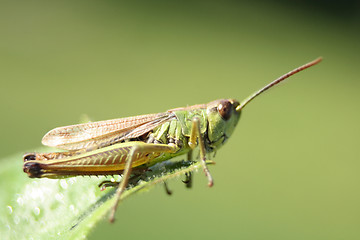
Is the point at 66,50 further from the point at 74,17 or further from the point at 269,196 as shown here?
the point at 269,196

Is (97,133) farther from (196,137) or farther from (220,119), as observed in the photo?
(220,119)

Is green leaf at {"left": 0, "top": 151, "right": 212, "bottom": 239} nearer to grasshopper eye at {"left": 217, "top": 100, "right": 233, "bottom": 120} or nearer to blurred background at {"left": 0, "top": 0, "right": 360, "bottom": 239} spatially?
blurred background at {"left": 0, "top": 0, "right": 360, "bottom": 239}

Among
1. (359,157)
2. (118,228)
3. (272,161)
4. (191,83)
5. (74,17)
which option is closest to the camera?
(118,228)

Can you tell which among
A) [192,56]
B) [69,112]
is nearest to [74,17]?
[192,56]

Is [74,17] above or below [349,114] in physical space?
above

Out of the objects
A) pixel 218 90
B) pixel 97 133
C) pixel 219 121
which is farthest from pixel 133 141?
pixel 218 90

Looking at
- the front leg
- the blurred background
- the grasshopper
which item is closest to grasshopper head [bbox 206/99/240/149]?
the grasshopper

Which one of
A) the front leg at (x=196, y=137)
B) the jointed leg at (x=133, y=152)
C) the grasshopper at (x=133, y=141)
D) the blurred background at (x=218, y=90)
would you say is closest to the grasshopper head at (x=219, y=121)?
the grasshopper at (x=133, y=141)

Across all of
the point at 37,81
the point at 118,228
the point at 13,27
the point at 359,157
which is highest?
the point at 13,27
